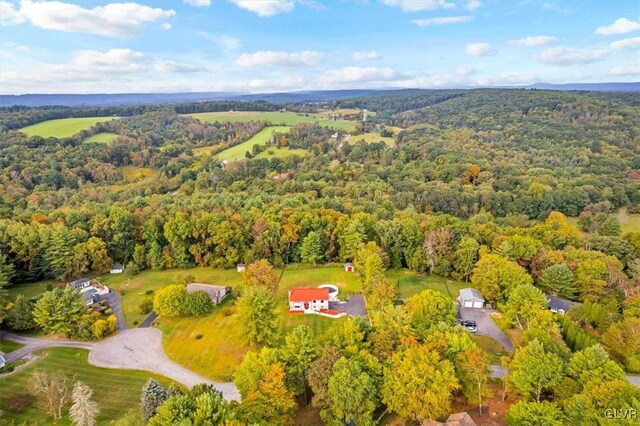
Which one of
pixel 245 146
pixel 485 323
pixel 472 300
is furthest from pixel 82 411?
pixel 245 146

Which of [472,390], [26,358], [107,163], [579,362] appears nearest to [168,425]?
[472,390]

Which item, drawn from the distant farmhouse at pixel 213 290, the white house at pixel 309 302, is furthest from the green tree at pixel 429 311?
the distant farmhouse at pixel 213 290

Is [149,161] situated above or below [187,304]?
above

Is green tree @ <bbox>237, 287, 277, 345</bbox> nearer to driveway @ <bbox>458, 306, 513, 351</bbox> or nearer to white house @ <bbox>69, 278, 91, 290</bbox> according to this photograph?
driveway @ <bbox>458, 306, 513, 351</bbox>

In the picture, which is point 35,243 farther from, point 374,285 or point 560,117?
point 560,117

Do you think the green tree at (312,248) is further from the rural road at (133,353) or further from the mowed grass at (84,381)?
the mowed grass at (84,381)

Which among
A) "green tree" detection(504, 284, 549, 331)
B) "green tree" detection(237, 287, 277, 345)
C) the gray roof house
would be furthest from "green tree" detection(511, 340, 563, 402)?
"green tree" detection(237, 287, 277, 345)

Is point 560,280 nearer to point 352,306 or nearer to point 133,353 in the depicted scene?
point 352,306
